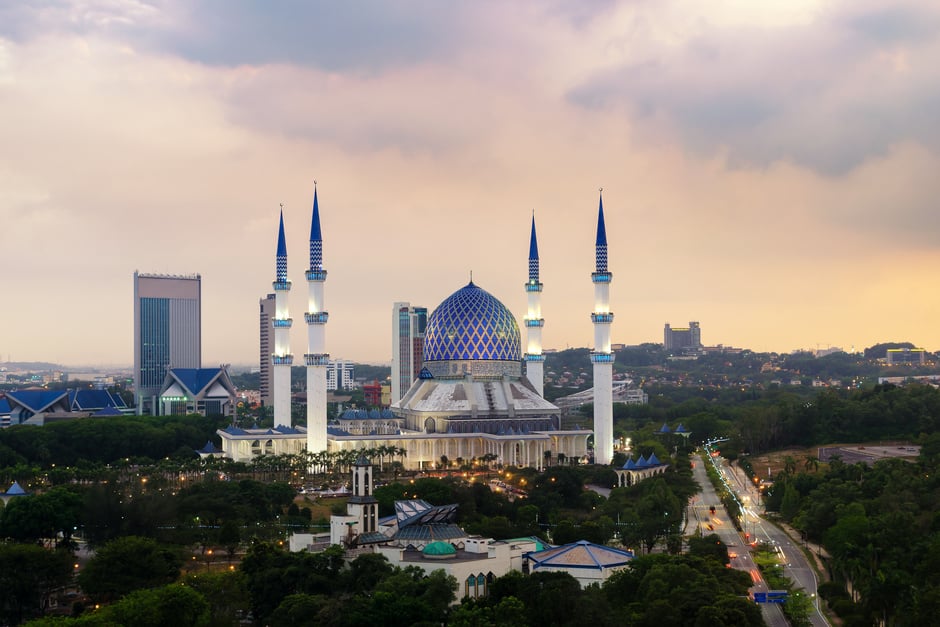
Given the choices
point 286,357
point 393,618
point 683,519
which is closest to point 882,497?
point 683,519

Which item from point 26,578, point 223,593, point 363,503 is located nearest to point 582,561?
point 363,503

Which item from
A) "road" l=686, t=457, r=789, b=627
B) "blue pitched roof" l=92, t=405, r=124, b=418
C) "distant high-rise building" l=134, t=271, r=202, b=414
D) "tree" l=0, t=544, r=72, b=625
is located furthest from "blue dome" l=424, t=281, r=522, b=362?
"distant high-rise building" l=134, t=271, r=202, b=414

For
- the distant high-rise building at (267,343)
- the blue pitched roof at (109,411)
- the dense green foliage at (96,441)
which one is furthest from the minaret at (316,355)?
the distant high-rise building at (267,343)

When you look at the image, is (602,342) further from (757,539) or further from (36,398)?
(36,398)

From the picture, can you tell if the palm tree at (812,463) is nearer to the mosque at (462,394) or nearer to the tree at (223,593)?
the mosque at (462,394)

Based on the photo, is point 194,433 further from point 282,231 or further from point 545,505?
point 545,505

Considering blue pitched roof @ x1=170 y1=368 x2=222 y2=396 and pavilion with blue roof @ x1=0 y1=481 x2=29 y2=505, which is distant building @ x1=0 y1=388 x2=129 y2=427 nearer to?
blue pitched roof @ x1=170 y1=368 x2=222 y2=396

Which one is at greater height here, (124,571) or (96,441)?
(96,441)
